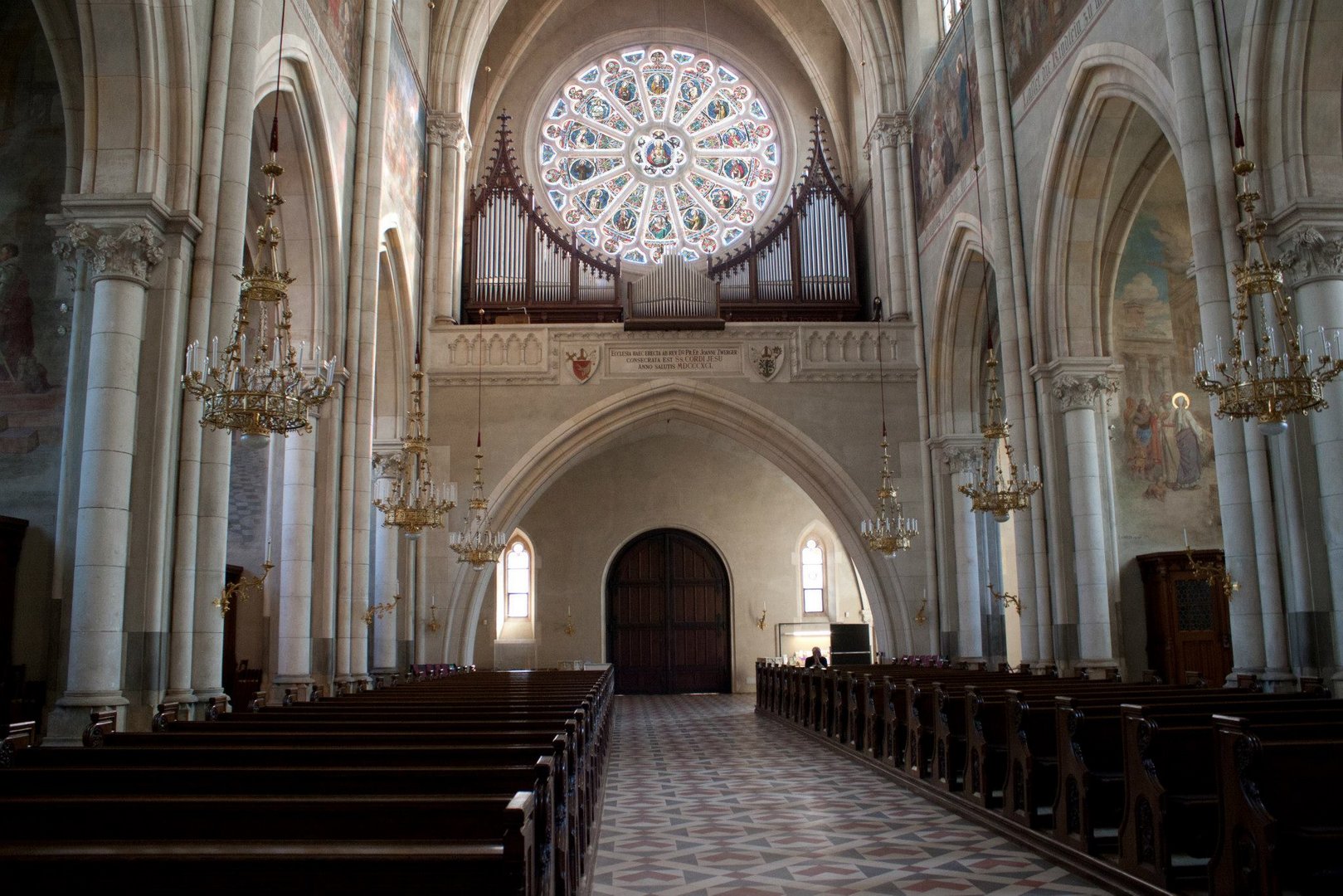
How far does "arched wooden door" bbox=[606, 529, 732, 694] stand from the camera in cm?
2784

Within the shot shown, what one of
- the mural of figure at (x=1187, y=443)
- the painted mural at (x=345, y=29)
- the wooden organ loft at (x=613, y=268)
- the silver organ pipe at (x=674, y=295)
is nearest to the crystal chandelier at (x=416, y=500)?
the painted mural at (x=345, y=29)

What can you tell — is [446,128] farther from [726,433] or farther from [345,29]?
[726,433]

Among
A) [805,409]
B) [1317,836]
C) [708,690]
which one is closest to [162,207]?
[1317,836]

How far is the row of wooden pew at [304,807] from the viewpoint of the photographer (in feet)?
9.48

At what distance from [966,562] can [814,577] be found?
8288mm

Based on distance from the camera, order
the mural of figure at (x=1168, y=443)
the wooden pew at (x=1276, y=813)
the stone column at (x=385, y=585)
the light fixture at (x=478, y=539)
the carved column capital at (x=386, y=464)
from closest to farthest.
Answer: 1. the wooden pew at (x=1276, y=813)
2. the light fixture at (x=478, y=539)
3. the mural of figure at (x=1168, y=443)
4. the stone column at (x=385, y=585)
5. the carved column capital at (x=386, y=464)

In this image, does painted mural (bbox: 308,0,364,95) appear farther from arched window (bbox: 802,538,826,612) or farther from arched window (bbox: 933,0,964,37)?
arched window (bbox: 802,538,826,612)

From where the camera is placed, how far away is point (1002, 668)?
1436 centimetres

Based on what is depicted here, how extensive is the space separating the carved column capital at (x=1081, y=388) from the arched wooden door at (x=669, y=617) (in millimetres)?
14455

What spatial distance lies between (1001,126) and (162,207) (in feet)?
38.3

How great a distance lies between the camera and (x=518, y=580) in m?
27.7

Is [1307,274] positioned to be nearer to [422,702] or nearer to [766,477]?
[422,702]

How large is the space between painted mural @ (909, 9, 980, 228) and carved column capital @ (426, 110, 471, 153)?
882 cm

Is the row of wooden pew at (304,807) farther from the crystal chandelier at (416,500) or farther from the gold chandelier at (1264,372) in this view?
the crystal chandelier at (416,500)
